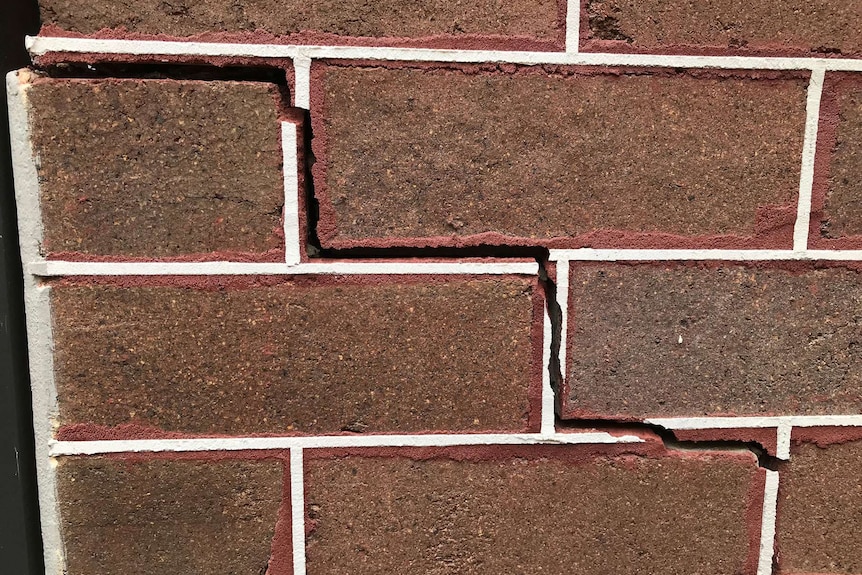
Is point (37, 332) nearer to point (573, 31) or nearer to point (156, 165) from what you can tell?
point (156, 165)

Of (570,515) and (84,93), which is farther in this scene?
(570,515)

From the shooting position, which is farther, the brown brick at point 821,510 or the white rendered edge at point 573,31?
the brown brick at point 821,510

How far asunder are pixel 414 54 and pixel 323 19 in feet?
0.64

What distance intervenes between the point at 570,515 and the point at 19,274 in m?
1.34

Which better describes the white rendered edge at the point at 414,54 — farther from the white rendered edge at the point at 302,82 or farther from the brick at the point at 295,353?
the brick at the point at 295,353

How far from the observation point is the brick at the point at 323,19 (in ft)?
3.45

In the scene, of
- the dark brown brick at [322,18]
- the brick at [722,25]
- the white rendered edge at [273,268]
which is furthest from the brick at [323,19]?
the white rendered edge at [273,268]

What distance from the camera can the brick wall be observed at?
108 centimetres

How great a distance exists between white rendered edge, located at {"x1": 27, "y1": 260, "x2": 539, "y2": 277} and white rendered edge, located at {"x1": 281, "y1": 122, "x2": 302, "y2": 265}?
0.03m

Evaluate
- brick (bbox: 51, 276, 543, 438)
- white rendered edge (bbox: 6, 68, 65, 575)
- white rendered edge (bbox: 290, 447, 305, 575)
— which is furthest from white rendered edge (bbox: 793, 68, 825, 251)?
white rendered edge (bbox: 6, 68, 65, 575)

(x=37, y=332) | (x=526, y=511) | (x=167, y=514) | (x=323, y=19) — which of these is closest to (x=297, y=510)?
(x=167, y=514)

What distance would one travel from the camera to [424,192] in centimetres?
112

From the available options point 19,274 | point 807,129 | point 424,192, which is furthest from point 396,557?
point 807,129

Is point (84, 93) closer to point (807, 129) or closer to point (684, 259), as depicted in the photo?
point (684, 259)
